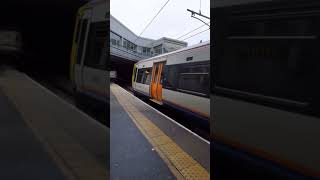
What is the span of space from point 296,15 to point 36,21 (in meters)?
1.01

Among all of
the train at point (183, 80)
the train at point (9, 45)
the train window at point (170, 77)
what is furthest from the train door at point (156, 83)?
the train at point (9, 45)

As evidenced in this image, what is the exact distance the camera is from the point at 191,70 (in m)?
5.81

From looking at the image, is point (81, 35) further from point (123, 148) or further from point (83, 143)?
point (123, 148)

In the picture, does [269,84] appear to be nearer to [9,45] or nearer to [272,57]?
[272,57]

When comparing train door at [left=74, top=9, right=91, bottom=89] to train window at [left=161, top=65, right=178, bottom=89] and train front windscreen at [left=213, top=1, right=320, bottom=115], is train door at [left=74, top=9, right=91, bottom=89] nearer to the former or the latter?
train front windscreen at [left=213, top=1, right=320, bottom=115]

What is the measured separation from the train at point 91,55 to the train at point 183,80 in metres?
3.24

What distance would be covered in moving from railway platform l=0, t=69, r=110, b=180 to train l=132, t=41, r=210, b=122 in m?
3.31

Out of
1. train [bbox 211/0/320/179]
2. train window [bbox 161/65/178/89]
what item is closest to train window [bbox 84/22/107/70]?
train [bbox 211/0/320/179]

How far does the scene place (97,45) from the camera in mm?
1355

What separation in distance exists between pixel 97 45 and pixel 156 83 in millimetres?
7623

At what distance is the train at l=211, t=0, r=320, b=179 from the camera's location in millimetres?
1166

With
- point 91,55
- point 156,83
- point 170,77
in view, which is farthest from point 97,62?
point 156,83

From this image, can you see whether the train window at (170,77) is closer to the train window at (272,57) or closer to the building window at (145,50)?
the building window at (145,50)

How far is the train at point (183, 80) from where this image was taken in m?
5.04
